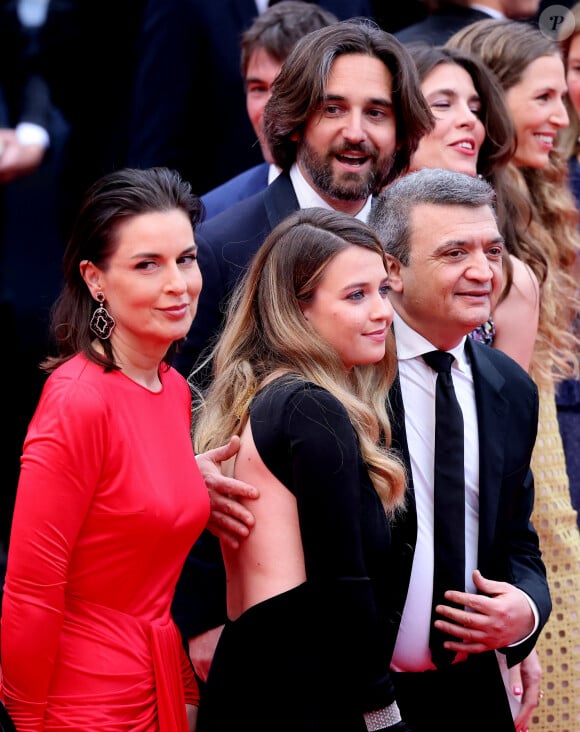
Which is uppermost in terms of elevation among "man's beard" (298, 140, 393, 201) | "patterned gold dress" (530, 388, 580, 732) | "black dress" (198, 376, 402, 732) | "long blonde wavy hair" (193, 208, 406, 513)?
"man's beard" (298, 140, 393, 201)

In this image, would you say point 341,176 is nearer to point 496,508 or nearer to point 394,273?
point 394,273

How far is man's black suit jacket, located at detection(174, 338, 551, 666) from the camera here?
131 inches

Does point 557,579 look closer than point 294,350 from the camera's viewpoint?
No

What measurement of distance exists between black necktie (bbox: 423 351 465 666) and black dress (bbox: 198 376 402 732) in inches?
14.4

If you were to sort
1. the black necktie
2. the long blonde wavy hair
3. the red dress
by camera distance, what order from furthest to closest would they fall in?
the black necktie → the long blonde wavy hair → the red dress

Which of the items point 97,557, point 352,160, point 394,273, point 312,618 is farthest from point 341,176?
point 97,557

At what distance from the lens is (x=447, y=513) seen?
10.7ft

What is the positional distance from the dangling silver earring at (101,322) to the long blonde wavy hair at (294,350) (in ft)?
1.25

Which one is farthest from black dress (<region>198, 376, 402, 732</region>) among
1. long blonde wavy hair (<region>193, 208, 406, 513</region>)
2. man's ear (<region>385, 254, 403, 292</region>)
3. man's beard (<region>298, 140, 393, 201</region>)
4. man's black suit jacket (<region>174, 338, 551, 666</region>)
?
man's beard (<region>298, 140, 393, 201</region>)

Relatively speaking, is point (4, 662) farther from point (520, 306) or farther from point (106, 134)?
point (106, 134)

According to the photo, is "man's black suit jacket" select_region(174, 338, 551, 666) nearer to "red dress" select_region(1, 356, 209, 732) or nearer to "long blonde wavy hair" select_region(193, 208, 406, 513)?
"long blonde wavy hair" select_region(193, 208, 406, 513)

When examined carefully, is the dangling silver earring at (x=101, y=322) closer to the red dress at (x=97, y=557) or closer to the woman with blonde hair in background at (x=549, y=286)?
the red dress at (x=97, y=557)

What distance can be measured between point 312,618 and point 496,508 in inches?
26.8

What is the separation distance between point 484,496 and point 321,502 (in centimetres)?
61
